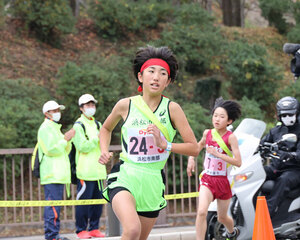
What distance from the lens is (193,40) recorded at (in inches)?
722

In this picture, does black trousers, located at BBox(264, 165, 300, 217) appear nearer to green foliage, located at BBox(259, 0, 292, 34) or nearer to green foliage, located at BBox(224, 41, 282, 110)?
green foliage, located at BBox(224, 41, 282, 110)

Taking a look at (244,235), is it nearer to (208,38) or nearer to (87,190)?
(87,190)

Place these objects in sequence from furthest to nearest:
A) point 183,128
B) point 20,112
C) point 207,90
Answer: point 207,90
point 20,112
point 183,128

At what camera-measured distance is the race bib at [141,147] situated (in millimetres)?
5109

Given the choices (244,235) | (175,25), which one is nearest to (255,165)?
(244,235)

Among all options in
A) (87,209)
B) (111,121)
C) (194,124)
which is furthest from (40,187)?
(111,121)

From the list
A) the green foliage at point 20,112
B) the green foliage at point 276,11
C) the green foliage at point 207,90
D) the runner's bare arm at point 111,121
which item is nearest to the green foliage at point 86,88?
the green foliage at point 20,112

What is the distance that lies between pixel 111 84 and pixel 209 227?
6.27 metres

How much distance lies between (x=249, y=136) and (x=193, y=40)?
10.6 m

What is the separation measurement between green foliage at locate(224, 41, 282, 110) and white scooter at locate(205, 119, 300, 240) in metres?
9.53

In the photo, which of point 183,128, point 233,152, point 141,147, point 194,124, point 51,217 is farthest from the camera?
point 194,124

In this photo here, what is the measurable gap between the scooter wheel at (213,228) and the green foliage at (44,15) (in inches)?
410

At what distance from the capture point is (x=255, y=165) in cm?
780

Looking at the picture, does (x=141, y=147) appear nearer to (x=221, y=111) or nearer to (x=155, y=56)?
(x=155, y=56)
